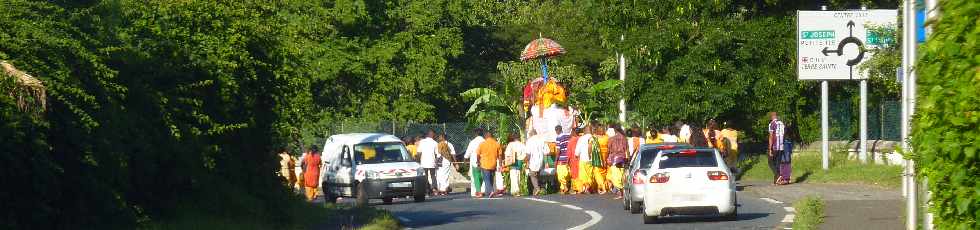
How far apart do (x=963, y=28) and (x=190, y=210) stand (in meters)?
11.3

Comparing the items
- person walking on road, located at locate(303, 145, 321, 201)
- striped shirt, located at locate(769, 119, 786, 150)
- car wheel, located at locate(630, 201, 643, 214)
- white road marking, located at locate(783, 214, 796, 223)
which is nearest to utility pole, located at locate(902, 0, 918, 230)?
white road marking, located at locate(783, 214, 796, 223)

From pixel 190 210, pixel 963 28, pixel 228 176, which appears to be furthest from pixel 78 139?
pixel 963 28

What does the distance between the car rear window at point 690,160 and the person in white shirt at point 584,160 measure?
9.43 m

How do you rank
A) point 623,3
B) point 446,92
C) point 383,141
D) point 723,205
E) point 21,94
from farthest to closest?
point 446,92
point 623,3
point 383,141
point 723,205
point 21,94

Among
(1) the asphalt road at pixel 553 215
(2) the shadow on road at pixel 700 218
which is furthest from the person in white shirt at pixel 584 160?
(2) the shadow on road at pixel 700 218

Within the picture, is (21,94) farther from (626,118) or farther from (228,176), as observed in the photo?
(626,118)

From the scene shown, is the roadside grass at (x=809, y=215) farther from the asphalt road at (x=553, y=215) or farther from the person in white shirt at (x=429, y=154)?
the person in white shirt at (x=429, y=154)

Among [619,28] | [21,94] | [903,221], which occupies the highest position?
[619,28]

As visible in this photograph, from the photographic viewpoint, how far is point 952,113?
8188 millimetres

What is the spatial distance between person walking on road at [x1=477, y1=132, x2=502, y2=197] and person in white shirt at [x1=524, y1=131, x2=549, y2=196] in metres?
0.70

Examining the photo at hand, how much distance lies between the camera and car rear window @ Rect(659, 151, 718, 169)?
69.5 feet

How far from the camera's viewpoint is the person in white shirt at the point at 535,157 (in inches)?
1275

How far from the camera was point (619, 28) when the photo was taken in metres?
41.3

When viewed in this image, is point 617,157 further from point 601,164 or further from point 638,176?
point 638,176
